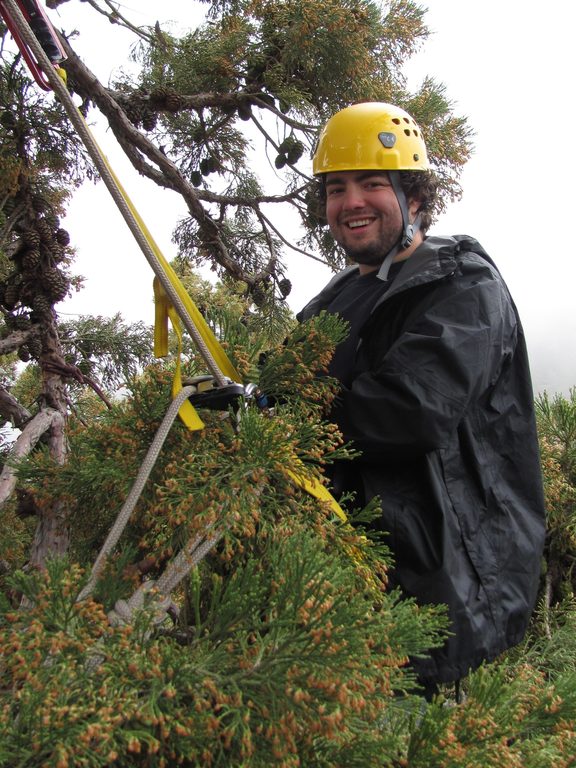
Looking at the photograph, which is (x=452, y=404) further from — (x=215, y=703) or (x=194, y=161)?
(x=194, y=161)

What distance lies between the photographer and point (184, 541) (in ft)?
2.77

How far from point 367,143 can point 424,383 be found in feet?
2.23

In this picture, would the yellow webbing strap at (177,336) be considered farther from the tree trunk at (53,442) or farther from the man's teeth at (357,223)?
the man's teeth at (357,223)

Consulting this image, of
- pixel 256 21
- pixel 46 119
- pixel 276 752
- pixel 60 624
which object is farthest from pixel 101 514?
pixel 256 21

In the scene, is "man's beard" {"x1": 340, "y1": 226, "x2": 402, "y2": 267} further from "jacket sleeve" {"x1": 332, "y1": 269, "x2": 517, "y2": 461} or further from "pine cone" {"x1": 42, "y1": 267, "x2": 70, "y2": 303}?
"pine cone" {"x1": 42, "y1": 267, "x2": 70, "y2": 303}

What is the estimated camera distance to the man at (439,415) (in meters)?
1.12

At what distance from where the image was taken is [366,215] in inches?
58.9

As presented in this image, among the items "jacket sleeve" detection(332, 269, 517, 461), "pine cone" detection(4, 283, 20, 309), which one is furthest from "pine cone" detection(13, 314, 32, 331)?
"jacket sleeve" detection(332, 269, 517, 461)

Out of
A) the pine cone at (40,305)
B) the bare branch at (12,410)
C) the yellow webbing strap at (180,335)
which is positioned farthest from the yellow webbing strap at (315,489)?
the pine cone at (40,305)

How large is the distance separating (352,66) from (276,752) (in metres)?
2.12

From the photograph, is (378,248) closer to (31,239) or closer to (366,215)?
(366,215)

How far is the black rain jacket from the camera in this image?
3.67ft

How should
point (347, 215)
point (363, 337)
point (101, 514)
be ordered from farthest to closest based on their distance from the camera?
point (347, 215) < point (363, 337) < point (101, 514)

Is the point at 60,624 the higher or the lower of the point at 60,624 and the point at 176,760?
the higher
